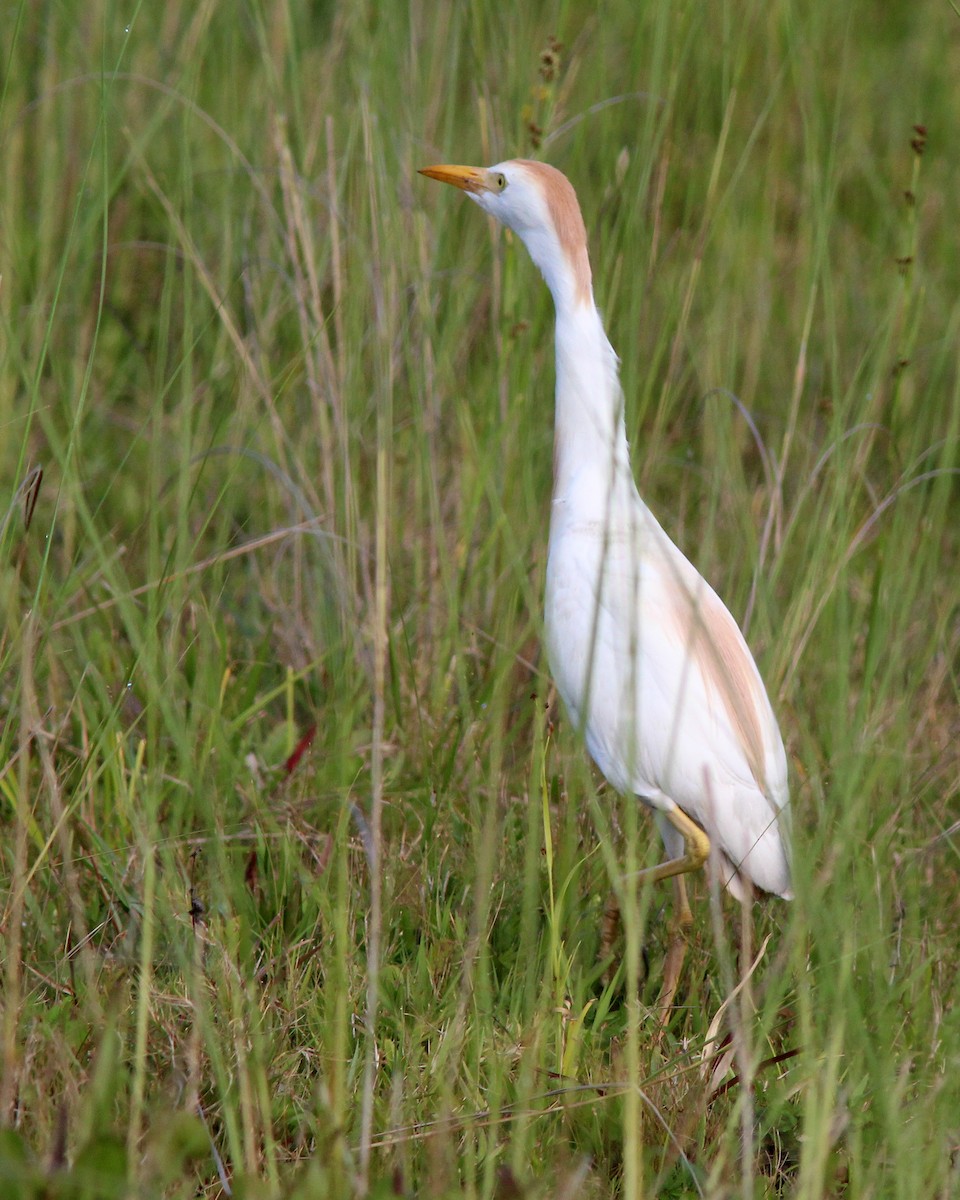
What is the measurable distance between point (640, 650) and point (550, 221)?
2.22 ft

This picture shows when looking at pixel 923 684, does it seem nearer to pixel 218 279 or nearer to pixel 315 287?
pixel 315 287

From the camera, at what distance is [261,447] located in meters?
2.90

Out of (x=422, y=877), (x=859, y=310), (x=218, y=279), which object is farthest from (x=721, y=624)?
(x=859, y=310)

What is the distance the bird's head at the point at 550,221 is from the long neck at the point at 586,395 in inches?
1.3

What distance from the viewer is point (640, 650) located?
82.3 inches

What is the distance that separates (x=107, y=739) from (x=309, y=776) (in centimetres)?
41

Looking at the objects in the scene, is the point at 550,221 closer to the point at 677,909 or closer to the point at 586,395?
the point at 586,395

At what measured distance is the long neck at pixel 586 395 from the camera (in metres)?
2.12

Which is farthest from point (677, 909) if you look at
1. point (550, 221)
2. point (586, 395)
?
point (550, 221)

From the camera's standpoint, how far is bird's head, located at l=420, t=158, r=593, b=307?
211cm

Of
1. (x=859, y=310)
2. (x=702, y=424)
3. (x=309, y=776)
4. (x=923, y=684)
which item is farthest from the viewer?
(x=859, y=310)

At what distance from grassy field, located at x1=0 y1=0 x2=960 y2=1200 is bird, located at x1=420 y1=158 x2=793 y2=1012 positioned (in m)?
0.10

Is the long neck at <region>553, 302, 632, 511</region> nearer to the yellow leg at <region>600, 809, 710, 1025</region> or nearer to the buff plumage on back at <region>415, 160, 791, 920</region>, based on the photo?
the buff plumage on back at <region>415, 160, 791, 920</region>

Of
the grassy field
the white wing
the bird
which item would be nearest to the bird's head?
the bird
